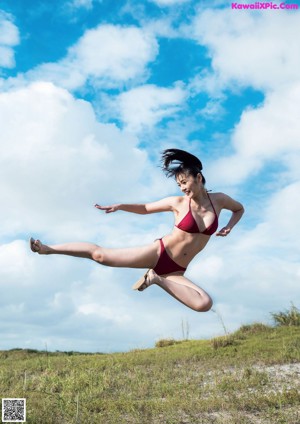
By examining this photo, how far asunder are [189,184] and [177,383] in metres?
6.17

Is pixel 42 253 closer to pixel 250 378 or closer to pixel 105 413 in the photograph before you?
pixel 105 413

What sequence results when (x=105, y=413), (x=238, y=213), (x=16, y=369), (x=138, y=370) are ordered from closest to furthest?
(x=238, y=213) < (x=105, y=413) < (x=138, y=370) < (x=16, y=369)

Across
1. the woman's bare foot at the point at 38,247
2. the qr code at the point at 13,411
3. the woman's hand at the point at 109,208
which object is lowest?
the qr code at the point at 13,411

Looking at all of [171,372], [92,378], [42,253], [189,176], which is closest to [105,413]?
[92,378]

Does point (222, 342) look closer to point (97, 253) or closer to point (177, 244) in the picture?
point (177, 244)

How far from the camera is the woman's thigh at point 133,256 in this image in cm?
614

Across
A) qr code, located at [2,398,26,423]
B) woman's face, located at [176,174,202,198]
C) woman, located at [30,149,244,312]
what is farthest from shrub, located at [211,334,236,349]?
woman's face, located at [176,174,202,198]

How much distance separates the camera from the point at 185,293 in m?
5.87

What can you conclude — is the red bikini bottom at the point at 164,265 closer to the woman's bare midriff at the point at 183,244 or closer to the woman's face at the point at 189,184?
the woman's bare midriff at the point at 183,244

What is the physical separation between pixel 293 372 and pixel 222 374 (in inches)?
60.2

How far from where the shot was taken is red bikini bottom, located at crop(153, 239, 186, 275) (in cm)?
629

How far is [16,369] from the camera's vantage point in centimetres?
1396

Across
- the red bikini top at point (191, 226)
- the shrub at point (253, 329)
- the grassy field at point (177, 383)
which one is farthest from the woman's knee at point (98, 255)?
the shrub at point (253, 329)

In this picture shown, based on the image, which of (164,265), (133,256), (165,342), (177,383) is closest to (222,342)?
(165,342)
